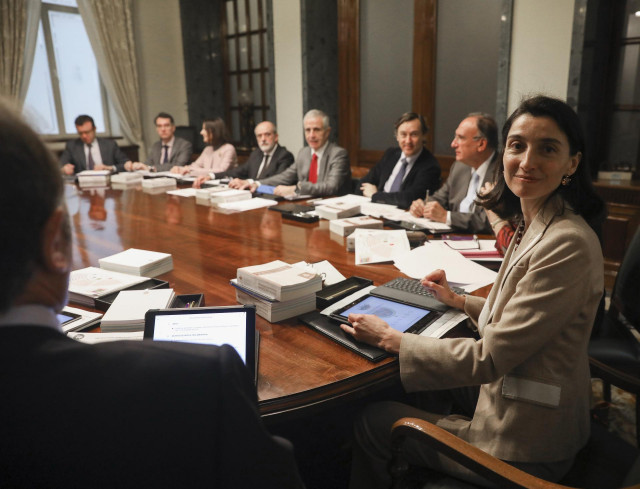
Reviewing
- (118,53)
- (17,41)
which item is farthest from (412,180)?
Result: (17,41)

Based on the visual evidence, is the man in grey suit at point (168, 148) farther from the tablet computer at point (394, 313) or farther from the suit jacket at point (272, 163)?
the tablet computer at point (394, 313)

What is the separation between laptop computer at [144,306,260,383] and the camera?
1133mm

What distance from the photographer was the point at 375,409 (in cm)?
140

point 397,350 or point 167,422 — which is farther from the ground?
point 167,422

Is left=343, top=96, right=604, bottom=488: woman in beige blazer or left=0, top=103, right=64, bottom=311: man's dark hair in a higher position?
left=0, top=103, right=64, bottom=311: man's dark hair

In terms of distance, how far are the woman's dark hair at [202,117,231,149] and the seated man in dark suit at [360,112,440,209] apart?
231 centimetres

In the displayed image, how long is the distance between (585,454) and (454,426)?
34 cm

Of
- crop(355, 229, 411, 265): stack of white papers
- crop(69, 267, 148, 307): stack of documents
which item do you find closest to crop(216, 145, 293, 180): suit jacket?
crop(355, 229, 411, 265): stack of white papers

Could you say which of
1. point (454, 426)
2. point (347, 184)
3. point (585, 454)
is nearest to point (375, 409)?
point (454, 426)

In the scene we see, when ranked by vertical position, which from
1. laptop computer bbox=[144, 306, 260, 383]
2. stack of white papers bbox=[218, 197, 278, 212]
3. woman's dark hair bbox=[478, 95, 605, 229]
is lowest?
stack of white papers bbox=[218, 197, 278, 212]

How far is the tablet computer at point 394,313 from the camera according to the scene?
1.40m

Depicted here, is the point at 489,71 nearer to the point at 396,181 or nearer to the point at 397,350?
the point at 396,181

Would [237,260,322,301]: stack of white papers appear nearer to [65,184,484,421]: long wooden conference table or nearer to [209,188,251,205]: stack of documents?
[65,184,484,421]: long wooden conference table

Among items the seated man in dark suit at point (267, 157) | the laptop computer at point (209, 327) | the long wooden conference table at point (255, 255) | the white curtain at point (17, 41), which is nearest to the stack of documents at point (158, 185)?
the long wooden conference table at point (255, 255)
